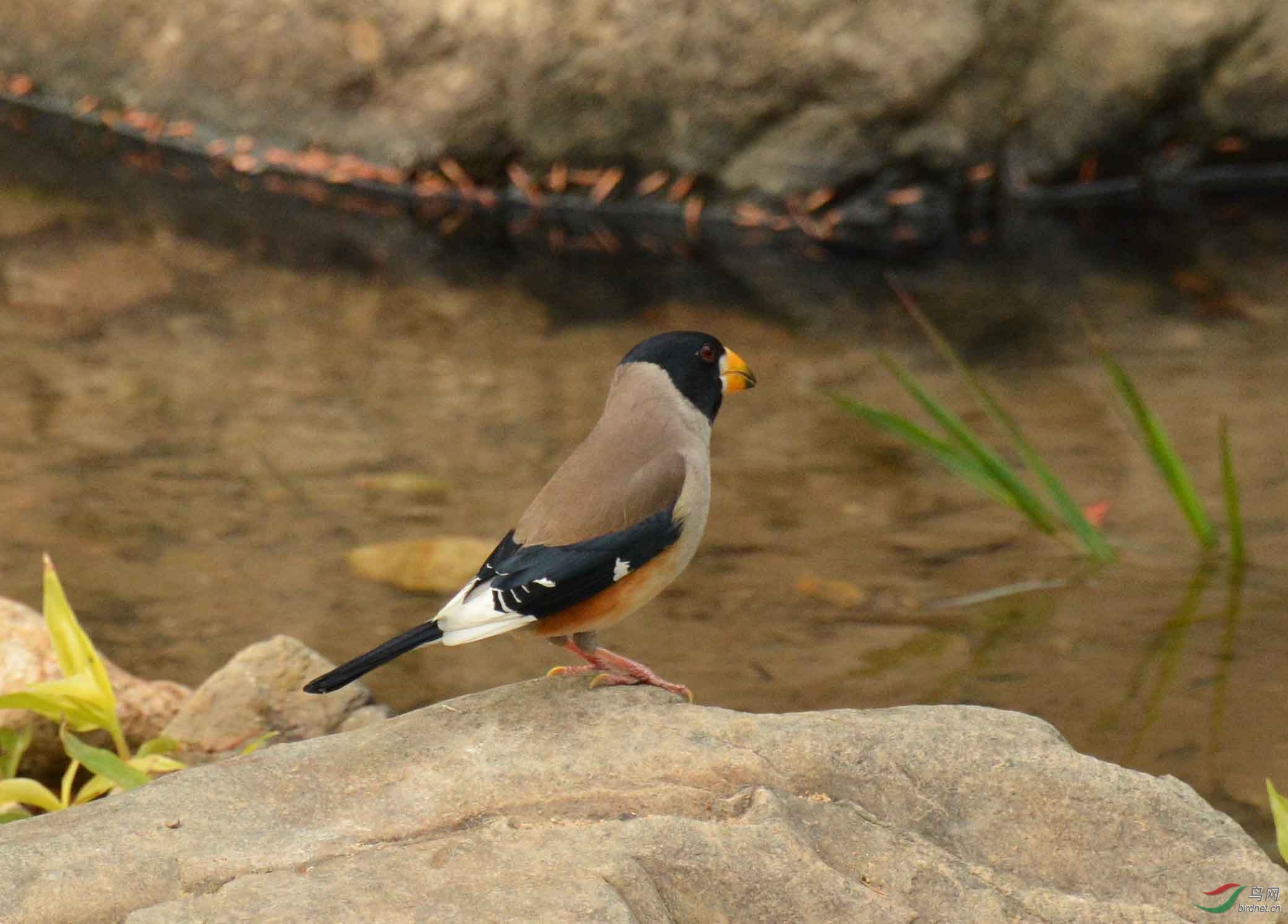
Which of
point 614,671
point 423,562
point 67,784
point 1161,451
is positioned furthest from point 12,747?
→ point 1161,451

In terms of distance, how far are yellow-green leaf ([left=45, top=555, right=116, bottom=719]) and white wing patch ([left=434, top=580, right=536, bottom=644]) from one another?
100 cm

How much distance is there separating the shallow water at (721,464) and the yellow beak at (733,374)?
134 centimetres

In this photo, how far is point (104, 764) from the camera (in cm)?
325

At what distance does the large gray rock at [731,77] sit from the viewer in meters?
8.29

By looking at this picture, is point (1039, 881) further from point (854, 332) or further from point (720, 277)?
point (720, 277)

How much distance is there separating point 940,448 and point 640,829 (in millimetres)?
2475

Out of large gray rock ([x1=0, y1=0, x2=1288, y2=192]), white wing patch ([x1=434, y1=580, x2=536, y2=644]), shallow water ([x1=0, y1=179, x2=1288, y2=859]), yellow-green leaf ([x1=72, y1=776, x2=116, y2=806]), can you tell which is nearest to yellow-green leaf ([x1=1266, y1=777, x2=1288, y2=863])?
shallow water ([x1=0, y1=179, x2=1288, y2=859])

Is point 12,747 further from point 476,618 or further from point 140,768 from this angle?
point 476,618

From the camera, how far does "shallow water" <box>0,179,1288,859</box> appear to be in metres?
4.59

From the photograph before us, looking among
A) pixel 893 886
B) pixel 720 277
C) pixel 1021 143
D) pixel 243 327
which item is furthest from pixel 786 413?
pixel 893 886

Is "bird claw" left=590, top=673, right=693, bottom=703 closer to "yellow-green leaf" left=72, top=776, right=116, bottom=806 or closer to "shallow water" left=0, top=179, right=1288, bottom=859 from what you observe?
"yellow-green leaf" left=72, top=776, right=116, bottom=806

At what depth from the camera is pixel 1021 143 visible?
8.98m

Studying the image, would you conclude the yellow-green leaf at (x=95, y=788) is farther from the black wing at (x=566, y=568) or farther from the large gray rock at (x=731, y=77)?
the large gray rock at (x=731, y=77)

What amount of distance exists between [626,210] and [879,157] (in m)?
1.47
